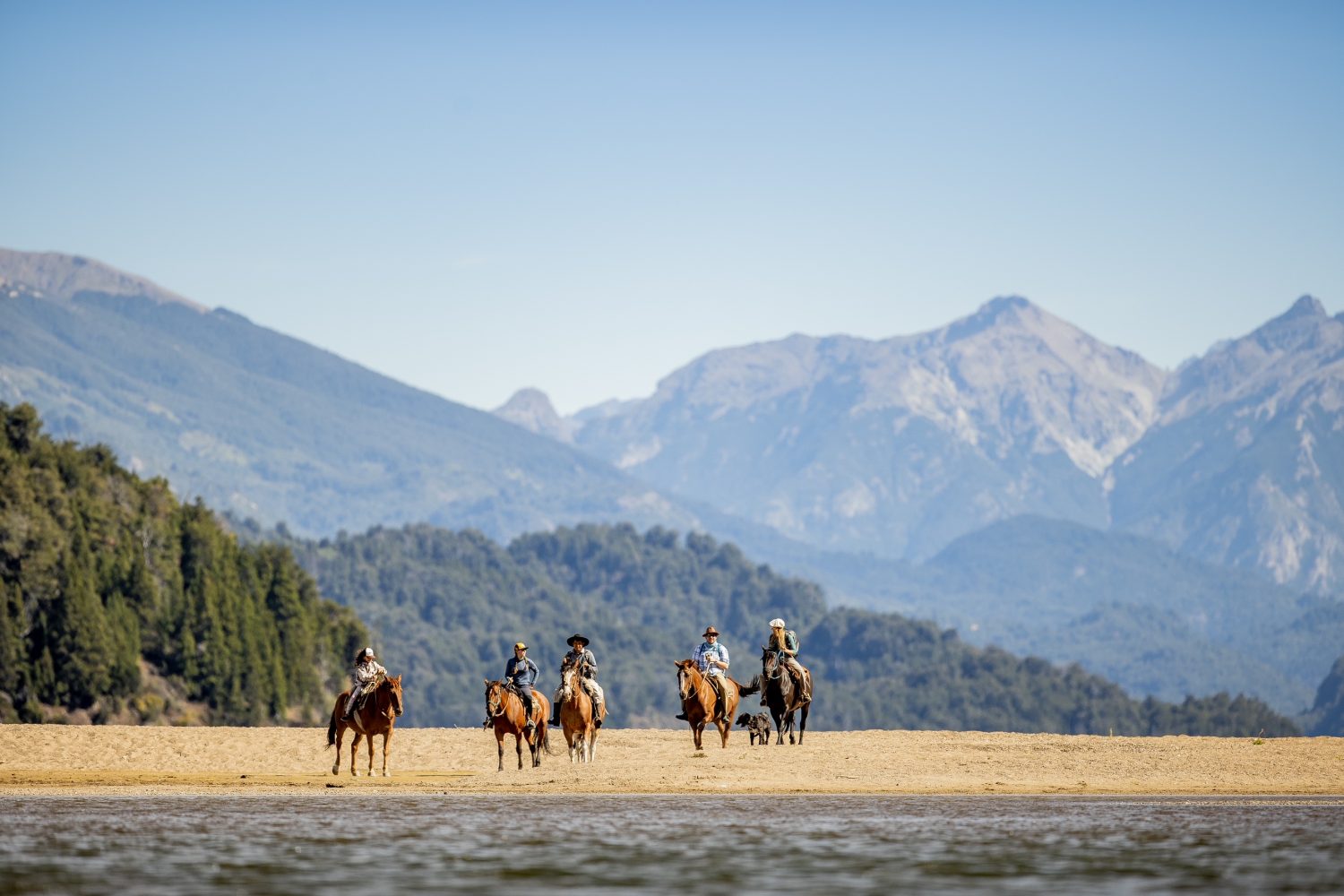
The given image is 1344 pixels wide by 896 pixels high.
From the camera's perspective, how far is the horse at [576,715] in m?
46.9

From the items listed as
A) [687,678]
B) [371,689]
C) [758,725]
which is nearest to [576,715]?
[687,678]

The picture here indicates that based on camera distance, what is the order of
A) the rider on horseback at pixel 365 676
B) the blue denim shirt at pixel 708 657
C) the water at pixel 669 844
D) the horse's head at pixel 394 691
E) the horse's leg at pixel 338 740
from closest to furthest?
the water at pixel 669 844 → the horse's head at pixel 394 691 → the rider on horseback at pixel 365 676 → the horse's leg at pixel 338 740 → the blue denim shirt at pixel 708 657

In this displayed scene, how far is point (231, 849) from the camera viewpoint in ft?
114

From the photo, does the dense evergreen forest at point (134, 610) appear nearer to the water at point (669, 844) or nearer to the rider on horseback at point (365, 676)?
the rider on horseback at point (365, 676)

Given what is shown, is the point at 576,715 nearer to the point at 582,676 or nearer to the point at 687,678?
the point at 582,676

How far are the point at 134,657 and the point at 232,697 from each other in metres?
12.0

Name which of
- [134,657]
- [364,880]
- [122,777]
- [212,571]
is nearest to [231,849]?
[364,880]

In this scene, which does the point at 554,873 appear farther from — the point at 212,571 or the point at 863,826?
the point at 212,571

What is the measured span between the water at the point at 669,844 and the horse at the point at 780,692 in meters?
7.93

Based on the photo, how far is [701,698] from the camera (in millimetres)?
50812

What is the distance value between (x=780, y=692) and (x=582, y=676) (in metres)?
7.73

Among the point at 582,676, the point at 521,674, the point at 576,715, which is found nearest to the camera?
the point at 521,674

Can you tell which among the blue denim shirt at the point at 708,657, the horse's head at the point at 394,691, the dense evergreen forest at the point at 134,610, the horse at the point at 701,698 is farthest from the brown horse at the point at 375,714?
the dense evergreen forest at the point at 134,610

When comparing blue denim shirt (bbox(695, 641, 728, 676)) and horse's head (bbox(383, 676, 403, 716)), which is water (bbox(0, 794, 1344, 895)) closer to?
horse's head (bbox(383, 676, 403, 716))
